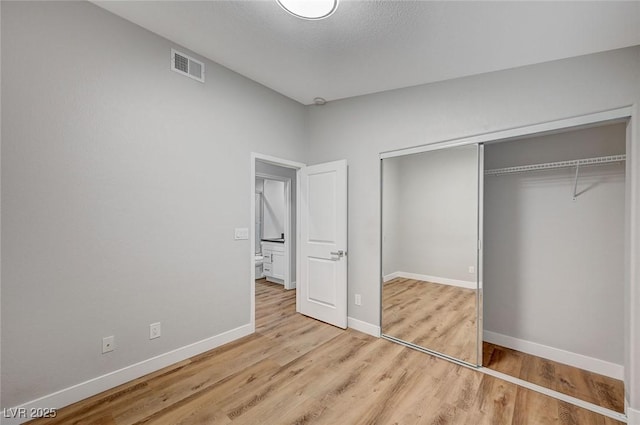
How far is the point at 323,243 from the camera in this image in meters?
3.57

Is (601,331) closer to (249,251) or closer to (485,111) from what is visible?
(485,111)

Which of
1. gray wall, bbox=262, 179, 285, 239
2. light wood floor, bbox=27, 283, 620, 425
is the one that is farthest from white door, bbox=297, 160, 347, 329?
gray wall, bbox=262, 179, 285, 239

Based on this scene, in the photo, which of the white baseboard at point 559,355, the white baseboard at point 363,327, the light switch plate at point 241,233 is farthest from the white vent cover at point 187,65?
the white baseboard at point 559,355

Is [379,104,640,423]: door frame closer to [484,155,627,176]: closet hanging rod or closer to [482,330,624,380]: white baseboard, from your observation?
[484,155,627,176]: closet hanging rod

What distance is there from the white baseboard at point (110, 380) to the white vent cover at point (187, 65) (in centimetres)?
261

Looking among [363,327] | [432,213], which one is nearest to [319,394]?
[363,327]

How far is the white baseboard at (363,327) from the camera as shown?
314 centimetres

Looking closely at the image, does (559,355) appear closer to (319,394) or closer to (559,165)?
(559,165)

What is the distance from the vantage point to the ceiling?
5.90 ft

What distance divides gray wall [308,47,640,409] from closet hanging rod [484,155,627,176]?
48cm

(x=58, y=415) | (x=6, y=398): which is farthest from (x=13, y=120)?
(x=58, y=415)

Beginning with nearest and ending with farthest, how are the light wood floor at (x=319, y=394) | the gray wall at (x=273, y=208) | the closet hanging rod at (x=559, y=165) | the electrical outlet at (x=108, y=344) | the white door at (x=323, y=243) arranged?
the light wood floor at (x=319, y=394) < the electrical outlet at (x=108, y=344) < the closet hanging rod at (x=559, y=165) < the white door at (x=323, y=243) < the gray wall at (x=273, y=208)

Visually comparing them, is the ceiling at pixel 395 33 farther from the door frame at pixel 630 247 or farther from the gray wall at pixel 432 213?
the gray wall at pixel 432 213

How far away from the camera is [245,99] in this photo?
10.2 ft
